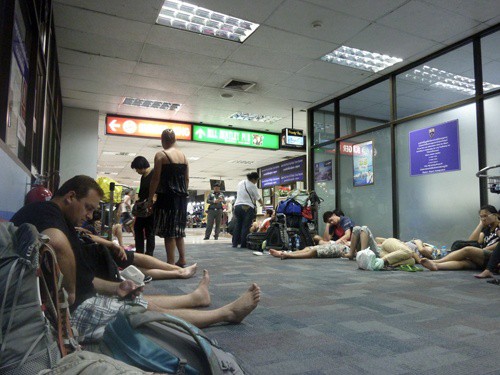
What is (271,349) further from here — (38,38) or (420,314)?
(38,38)

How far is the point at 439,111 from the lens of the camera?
545 centimetres

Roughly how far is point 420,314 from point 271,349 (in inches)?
42.7

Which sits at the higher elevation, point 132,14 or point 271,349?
point 132,14

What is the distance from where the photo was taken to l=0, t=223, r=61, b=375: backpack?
2.52 ft

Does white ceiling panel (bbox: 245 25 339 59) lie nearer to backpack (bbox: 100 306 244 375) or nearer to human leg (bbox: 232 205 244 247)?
human leg (bbox: 232 205 244 247)

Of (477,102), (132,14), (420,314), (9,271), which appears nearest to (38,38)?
(132,14)

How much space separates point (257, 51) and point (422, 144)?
2904mm

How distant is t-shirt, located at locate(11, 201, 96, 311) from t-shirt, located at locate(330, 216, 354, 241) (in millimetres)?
4920

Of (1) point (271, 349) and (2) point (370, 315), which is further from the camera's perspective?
(2) point (370, 315)

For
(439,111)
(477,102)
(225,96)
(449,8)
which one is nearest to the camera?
(449,8)

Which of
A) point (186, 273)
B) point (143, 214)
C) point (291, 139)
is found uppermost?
point (291, 139)

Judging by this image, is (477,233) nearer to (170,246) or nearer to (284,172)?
(170,246)

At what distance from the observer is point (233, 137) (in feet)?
30.1

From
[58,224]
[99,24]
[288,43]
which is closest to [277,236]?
[288,43]
